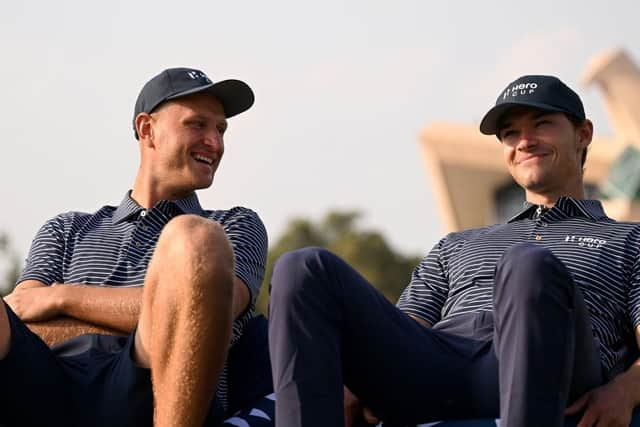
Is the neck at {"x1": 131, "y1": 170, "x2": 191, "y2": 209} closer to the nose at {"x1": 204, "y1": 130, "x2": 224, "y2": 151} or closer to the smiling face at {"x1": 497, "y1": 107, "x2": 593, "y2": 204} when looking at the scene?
the nose at {"x1": 204, "y1": 130, "x2": 224, "y2": 151}

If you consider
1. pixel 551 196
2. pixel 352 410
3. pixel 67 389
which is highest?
pixel 551 196

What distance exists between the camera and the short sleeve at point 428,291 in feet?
14.8

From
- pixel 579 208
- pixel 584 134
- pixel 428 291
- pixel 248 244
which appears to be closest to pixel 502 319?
pixel 428 291

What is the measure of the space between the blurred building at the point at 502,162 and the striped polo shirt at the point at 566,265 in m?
32.0

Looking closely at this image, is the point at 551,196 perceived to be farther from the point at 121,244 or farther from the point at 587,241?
the point at 121,244

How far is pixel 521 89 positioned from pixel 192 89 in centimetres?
124

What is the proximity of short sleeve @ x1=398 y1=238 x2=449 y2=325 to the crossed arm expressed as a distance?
0.63m

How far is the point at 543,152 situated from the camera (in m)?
4.64

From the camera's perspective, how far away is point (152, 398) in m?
3.75

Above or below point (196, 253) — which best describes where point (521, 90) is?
above

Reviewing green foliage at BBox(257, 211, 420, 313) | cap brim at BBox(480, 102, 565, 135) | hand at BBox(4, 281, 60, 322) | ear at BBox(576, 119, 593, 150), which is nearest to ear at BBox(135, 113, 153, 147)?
hand at BBox(4, 281, 60, 322)

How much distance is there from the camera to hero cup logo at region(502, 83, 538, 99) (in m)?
4.61

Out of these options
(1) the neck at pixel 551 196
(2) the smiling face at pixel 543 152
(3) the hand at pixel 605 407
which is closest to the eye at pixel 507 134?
(2) the smiling face at pixel 543 152

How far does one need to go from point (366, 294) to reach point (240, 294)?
721 mm
